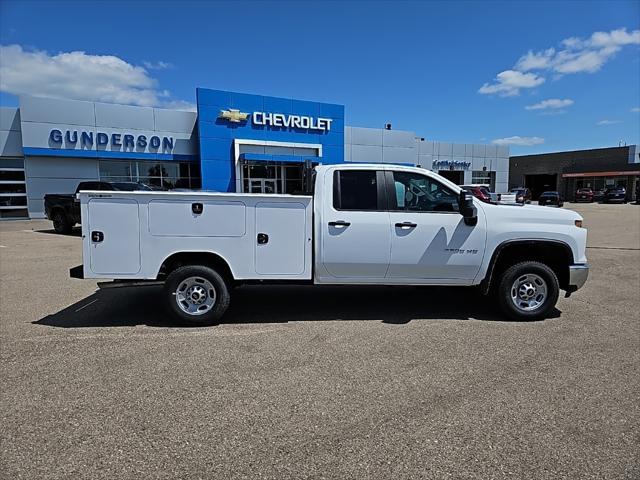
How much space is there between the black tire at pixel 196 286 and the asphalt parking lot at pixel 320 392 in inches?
8.0

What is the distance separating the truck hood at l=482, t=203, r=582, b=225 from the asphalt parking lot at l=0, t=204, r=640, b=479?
4.44 feet

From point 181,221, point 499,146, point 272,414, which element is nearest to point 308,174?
point 181,221

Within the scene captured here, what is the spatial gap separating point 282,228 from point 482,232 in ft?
8.40

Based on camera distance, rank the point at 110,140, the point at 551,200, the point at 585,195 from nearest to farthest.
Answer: the point at 110,140
the point at 551,200
the point at 585,195

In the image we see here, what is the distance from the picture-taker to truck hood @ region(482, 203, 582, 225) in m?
5.63

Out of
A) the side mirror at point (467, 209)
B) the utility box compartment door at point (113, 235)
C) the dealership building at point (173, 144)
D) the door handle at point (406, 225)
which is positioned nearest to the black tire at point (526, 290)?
the side mirror at point (467, 209)

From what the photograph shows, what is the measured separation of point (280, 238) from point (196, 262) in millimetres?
1133

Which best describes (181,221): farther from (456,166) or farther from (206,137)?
(456,166)

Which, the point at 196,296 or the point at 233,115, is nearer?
the point at 196,296

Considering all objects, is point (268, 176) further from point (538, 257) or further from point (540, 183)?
point (540, 183)

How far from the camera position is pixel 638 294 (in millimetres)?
7281

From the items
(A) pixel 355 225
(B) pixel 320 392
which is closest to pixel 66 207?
(A) pixel 355 225

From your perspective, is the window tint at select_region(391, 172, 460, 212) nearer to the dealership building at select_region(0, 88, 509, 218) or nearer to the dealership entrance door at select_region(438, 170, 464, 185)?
the dealership building at select_region(0, 88, 509, 218)

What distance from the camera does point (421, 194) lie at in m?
5.63
